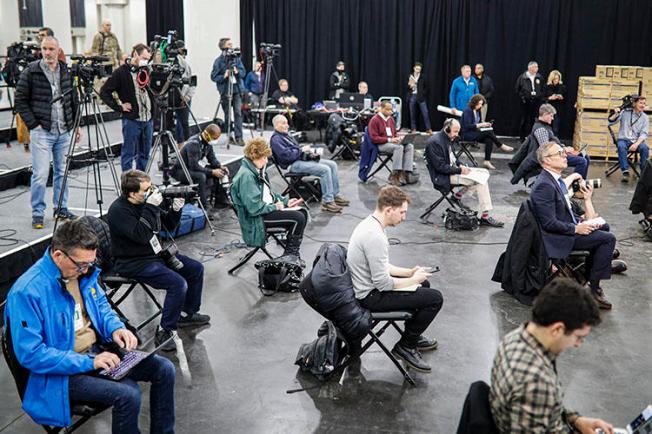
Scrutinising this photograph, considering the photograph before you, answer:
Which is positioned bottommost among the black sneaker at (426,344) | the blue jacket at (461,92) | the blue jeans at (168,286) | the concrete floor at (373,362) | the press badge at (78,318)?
the concrete floor at (373,362)

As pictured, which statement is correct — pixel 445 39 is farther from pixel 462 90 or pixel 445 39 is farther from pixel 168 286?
pixel 168 286

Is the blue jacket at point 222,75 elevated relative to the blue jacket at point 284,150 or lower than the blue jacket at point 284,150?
elevated

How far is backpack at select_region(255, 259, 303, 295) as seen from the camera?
18.0ft

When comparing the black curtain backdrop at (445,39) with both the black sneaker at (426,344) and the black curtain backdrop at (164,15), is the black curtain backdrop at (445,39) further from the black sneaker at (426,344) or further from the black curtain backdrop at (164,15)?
the black sneaker at (426,344)

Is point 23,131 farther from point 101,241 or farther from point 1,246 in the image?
point 101,241

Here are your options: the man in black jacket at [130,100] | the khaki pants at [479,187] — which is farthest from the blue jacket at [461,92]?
the man in black jacket at [130,100]

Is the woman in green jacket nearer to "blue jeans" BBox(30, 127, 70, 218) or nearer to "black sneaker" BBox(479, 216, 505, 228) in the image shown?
"blue jeans" BBox(30, 127, 70, 218)

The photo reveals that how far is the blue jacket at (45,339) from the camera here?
2865mm

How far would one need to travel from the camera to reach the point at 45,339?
2.94 m

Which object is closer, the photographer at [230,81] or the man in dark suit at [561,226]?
the man in dark suit at [561,226]

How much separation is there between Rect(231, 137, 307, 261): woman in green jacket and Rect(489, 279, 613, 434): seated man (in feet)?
11.1

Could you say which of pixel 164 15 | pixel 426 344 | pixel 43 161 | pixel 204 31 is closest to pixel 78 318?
pixel 426 344

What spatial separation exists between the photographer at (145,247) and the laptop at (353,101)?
8.37 meters

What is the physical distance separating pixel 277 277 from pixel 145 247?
1379 millimetres
